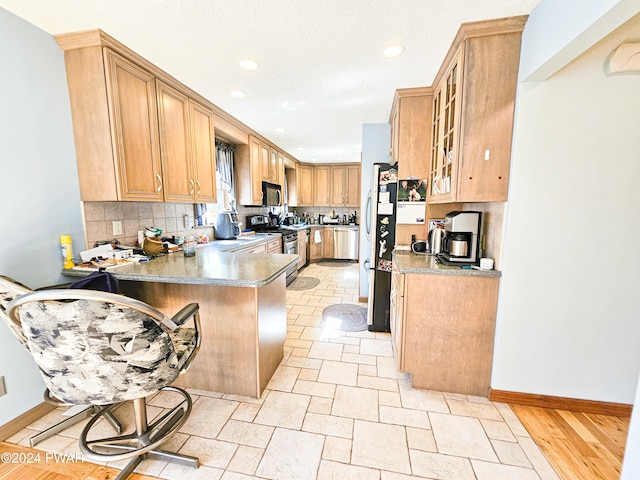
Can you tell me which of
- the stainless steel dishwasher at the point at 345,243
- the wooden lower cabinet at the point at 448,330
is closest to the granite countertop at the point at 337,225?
the stainless steel dishwasher at the point at 345,243

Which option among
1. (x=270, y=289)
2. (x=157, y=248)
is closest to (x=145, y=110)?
(x=157, y=248)

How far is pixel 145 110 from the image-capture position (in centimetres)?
207

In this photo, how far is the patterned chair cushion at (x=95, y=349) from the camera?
3.13ft

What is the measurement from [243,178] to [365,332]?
277 centimetres

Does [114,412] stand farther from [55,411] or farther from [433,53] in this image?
[433,53]

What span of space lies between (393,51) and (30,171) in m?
2.52

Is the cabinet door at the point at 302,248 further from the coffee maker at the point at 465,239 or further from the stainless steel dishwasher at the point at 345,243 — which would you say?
the coffee maker at the point at 465,239

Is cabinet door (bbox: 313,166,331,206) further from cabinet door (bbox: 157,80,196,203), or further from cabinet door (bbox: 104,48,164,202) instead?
cabinet door (bbox: 104,48,164,202)

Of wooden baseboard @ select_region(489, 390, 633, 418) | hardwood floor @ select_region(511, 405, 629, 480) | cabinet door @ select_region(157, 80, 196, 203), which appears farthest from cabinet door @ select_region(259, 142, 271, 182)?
hardwood floor @ select_region(511, 405, 629, 480)

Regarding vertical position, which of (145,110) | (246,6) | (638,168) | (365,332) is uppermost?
(246,6)

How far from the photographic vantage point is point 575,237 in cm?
162

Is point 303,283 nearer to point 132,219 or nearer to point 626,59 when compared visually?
point 132,219

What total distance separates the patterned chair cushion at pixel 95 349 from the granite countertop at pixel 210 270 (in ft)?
1.54

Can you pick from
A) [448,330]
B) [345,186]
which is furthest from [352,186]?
[448,330]
